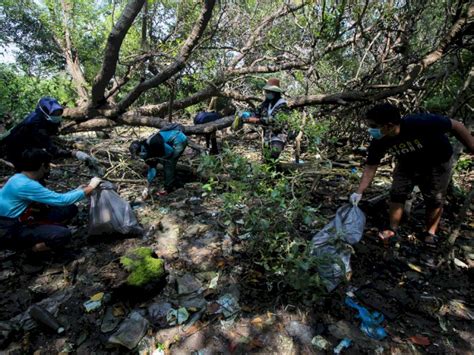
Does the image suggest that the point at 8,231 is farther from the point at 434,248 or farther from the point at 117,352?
the point at 434,248

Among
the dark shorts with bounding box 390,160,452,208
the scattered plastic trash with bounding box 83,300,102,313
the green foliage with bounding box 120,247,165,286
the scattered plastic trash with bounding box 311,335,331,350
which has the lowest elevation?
the scattered plastic trash with bounding box 311,335,331,350

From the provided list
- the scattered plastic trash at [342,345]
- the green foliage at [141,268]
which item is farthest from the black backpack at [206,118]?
the scattered plastic trash at [342,345]

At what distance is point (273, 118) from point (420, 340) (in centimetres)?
261

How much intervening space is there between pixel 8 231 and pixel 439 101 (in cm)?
604

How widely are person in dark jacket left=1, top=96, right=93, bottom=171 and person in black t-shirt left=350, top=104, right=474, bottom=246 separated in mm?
3072

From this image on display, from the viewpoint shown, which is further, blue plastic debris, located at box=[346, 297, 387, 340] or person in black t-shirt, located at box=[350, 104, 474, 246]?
person in black t-shirt, located at box=[350, 104, 474, 246]

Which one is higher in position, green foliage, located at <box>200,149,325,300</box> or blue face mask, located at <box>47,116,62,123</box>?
blue face mask, located at <box>47,116,62,123</box>

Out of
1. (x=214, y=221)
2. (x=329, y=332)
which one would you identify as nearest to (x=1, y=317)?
(x=214, y=221)

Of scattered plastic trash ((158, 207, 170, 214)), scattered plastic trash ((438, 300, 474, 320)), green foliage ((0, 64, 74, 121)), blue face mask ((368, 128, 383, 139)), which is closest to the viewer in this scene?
scattered plastic trash ((438, 300, 474, 320))

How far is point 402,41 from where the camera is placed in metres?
4.40

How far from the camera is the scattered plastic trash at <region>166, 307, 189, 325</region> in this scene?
79.6 inches

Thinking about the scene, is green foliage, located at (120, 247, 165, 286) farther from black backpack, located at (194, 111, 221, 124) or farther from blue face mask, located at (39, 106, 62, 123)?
black backpack, located at (194, 111, 221, 124)

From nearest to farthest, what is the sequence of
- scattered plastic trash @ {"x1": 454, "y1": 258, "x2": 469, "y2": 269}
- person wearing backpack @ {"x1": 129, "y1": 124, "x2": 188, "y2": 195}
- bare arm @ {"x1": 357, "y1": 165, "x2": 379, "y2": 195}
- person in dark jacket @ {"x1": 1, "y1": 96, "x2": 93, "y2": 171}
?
scattered plastic trash @ {"x1": 454, "y1": 258, "x2": 469, "y2": 269}
bare arm @ {"x1": 357, "y1": 165, "x2": 379, "y2": 195}
person in dark jacket @ {"x1": 1, "y1": 96, "x2": 93, "y2": 171}
person wearing backpack @ {"x1": 129, "y1": 124, "x2": 188, "y2": 195}

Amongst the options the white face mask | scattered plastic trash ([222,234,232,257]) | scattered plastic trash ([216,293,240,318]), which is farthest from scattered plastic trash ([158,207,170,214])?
the white face mask
